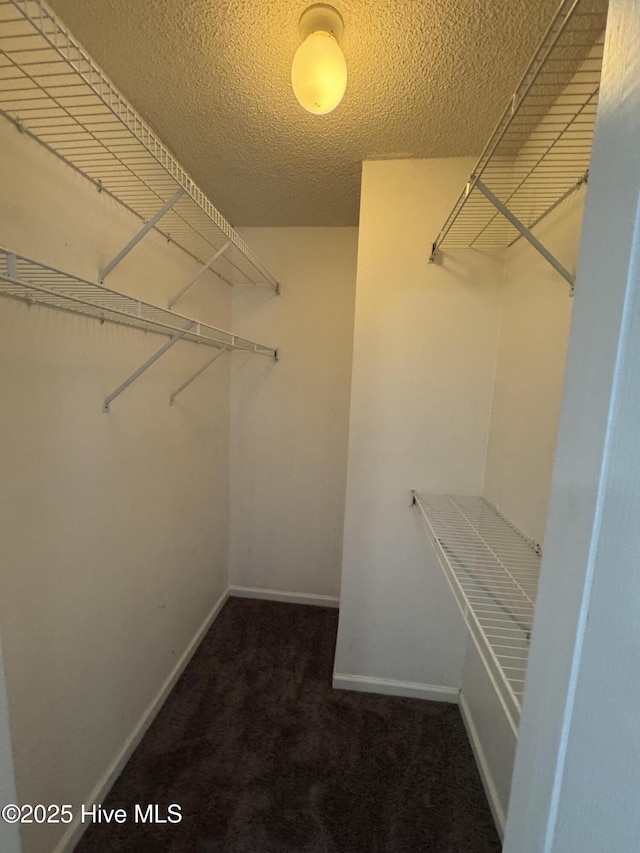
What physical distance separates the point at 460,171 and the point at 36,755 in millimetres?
2528

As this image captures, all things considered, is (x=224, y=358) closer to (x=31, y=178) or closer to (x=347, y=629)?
(x=31, y=178)

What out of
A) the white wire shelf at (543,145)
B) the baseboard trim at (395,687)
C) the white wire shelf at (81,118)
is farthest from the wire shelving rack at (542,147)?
the baseboard trim at (395,687)

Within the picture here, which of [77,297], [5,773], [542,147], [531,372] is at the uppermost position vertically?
[542,147]

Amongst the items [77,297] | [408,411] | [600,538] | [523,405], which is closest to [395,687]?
[408,411]

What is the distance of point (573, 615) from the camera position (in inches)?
16.2

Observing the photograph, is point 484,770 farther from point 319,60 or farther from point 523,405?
point 319,60

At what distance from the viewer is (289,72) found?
3.71 ft

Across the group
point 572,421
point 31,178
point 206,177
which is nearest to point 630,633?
point 572,421

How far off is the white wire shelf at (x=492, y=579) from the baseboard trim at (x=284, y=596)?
4.20 feet

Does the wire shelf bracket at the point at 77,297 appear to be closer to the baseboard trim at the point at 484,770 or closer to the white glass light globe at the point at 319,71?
the white glass light globe at the point at 319,71

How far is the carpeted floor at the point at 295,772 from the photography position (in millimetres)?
1246

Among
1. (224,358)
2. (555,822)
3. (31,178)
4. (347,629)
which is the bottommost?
(347,629)

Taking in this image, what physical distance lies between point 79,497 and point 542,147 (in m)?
1.93

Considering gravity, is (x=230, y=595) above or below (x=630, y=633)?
below
